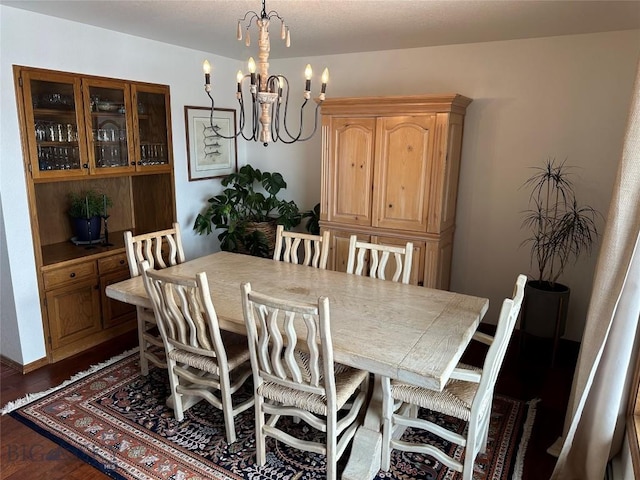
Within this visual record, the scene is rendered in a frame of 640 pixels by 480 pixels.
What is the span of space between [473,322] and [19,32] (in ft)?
10.6

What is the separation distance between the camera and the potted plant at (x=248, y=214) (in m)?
4.27

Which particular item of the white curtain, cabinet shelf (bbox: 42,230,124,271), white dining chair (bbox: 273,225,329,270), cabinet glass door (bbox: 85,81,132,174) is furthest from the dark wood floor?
cabinet glass door (bbox: 85,81,132,174)

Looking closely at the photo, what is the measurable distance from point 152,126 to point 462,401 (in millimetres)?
3245

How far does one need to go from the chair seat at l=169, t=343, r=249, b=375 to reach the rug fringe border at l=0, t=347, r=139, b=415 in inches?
41.1

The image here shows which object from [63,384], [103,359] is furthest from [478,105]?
[63,384]

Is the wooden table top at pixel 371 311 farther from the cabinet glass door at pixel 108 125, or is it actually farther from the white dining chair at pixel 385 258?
the cabinet glass door at pixel 108 125

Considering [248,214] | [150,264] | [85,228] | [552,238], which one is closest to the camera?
[150,264]

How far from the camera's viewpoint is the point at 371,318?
222 cm

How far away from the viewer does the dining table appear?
1.85m

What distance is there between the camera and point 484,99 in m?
3.64

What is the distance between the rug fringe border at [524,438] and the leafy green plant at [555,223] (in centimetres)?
98

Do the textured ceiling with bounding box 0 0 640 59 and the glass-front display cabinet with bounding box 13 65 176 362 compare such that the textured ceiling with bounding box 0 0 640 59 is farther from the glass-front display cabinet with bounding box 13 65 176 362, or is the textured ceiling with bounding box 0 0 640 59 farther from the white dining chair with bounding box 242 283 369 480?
the white dining chair with bounding box 242 283 369 480

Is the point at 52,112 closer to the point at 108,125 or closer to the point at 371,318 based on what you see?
the point at 108,125

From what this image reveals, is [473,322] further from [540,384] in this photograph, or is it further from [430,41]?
[430,41]
